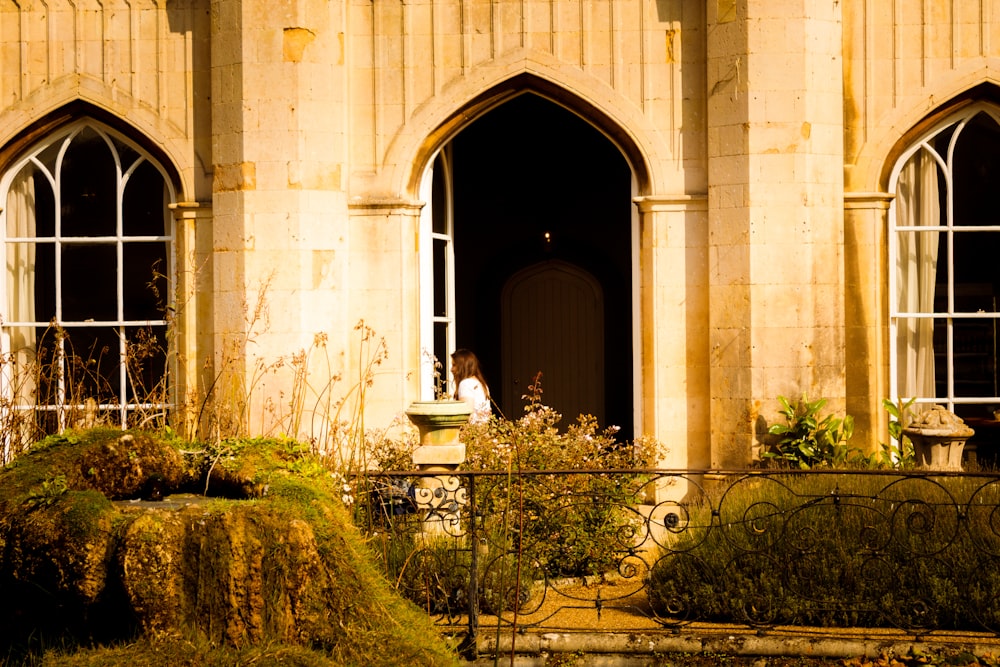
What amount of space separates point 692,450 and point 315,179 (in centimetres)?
345

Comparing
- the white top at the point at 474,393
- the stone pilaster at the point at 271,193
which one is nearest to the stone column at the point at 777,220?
the white top at the point at 474,393

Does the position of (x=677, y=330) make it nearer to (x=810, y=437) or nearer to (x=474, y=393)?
(x=810, y=437)

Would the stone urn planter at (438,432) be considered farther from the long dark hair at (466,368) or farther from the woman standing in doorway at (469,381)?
the long dark hair at (466,368)

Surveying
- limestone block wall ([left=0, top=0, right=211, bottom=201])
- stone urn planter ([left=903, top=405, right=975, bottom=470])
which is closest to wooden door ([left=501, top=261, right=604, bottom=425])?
limestone block wall ([left=0, top=0, right=211, bottom=201])

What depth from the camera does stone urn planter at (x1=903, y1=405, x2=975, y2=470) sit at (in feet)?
26.5

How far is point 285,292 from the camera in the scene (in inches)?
345

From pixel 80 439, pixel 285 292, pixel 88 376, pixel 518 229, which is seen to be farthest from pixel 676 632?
pixel 518 229

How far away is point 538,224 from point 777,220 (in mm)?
5474

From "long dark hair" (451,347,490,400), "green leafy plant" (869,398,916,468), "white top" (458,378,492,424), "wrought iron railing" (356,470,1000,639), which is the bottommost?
"wrought iron railing" (356,470,1000,639)

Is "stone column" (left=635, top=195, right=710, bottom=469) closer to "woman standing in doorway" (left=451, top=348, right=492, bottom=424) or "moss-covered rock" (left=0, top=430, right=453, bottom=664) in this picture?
"woman standing in doorway" (left=451, top=348, right=492, bottom=424)

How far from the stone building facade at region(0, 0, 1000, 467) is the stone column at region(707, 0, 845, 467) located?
0.07ft

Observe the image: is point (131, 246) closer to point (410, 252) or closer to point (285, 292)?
point (285, 292)

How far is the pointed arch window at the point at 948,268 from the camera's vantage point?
30.4 ft

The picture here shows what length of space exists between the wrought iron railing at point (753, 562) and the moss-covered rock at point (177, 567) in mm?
1215
